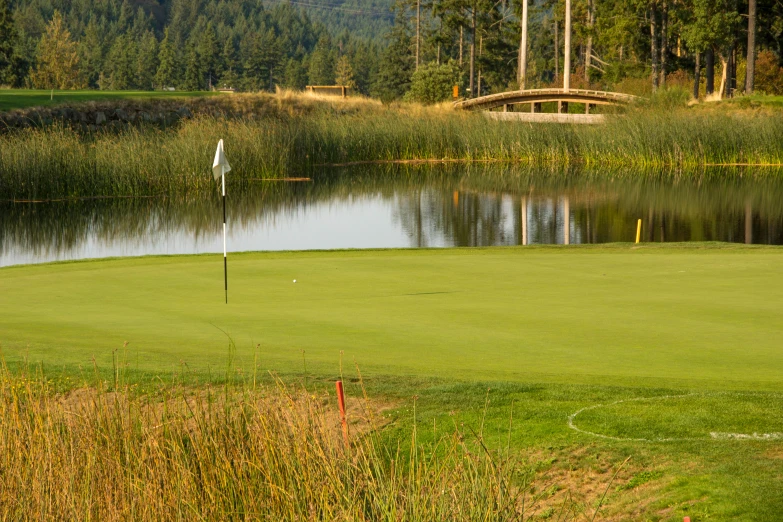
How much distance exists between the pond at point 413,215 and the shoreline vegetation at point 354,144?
0.83 metres

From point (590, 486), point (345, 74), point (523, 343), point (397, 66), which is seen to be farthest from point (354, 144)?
point (345, 74)

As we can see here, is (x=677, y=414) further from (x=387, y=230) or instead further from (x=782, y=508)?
(x=387, y=230)

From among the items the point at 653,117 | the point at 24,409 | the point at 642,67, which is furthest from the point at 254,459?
the point at 642,67

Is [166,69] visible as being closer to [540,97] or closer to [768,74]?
[540,97]

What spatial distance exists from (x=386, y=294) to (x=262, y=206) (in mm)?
19158

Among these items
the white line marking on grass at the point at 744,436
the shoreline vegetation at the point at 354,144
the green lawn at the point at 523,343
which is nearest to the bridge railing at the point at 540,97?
the shoreline vegetation at the point at 354,144

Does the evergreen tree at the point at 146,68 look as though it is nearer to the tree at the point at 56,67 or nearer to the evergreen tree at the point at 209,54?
the evergreen tree at the point at 209,54

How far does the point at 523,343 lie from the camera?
805 cm

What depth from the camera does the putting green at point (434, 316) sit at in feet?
24.9

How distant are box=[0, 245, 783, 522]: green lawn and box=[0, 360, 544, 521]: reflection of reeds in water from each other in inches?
28.4

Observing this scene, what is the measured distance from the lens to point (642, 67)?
70.1 meters

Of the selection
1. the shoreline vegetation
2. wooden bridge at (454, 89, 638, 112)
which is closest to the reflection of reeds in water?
the shoreline vegetation

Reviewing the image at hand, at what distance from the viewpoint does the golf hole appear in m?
5.99

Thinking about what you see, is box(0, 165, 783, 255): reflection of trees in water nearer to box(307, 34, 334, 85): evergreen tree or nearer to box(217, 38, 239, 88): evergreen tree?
box(307, 34, 334, 85): evergreen tree
